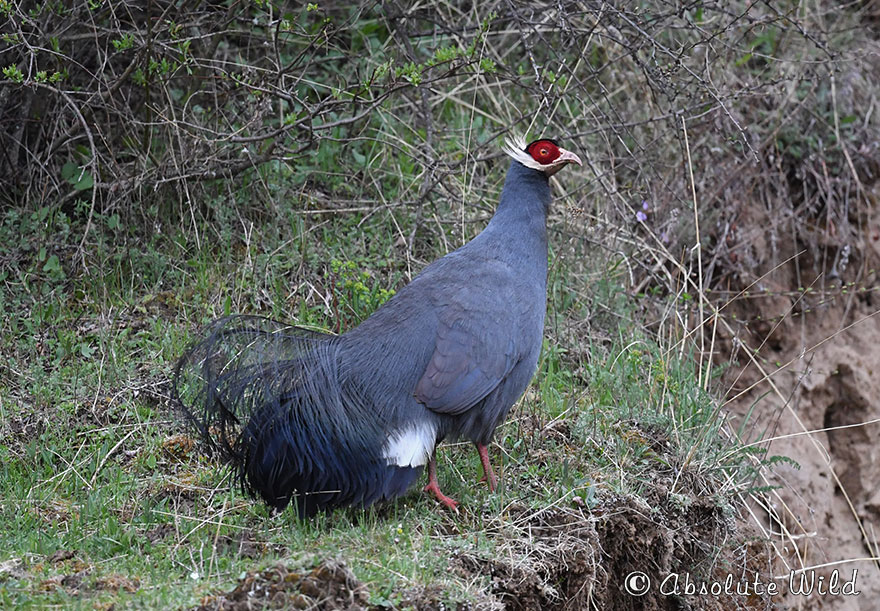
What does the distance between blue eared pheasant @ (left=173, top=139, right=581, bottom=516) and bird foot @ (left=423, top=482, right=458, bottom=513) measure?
0.04 feet

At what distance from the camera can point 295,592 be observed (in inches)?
125

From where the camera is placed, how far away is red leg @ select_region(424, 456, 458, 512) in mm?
4098

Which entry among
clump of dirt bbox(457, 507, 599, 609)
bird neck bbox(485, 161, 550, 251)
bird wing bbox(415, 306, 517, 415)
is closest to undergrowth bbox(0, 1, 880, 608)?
clump of dirt bbox(457, 507, 599, 609)

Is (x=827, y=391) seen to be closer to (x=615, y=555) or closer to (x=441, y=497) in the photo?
(x=615, y=555)

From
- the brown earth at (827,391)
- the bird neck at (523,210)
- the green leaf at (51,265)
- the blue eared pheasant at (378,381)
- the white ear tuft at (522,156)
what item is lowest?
the brown earth at (827,391)

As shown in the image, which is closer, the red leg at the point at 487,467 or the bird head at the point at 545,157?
the red leg at the point at 487,467

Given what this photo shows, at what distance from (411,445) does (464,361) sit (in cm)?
41

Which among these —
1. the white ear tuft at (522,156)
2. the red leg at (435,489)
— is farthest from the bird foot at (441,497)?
the white ear tuft at (522,156)

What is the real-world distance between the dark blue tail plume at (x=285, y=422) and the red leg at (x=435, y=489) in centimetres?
32

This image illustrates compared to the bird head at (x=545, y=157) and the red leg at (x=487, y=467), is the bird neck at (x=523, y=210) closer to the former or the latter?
the bird head at (x=545, y=157)

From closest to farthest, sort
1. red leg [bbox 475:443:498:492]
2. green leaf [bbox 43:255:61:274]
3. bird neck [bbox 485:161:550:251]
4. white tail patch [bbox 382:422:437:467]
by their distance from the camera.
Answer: white tail patch [bbox 382:422:437:467] → red leg [bbox 475:443:498:492] → bird neck [bbox 485:161:550:251] → green leaf [bbox 43:255:61:274]

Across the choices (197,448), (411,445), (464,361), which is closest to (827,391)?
(464,361)

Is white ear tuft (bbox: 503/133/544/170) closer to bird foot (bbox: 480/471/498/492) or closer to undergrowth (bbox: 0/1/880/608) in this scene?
undergrowth (bbox: 0/1/880/608)

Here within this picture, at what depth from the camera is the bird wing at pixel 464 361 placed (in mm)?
3906
